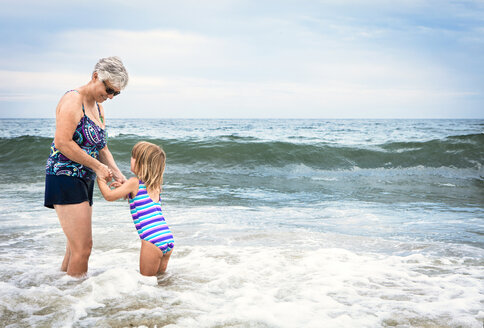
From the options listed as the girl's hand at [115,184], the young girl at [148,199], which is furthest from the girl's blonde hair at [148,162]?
the girl's hand at [115,184]

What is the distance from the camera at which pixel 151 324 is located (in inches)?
116

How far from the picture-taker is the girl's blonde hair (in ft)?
12.1

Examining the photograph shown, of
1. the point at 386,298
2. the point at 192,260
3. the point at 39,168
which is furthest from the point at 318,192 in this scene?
the point at 39,168

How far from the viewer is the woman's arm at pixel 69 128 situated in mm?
3260

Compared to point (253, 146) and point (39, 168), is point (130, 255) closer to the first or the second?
point (39, 168)

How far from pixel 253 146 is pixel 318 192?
8.74m

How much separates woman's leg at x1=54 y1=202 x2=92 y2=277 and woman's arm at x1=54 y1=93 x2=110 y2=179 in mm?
408

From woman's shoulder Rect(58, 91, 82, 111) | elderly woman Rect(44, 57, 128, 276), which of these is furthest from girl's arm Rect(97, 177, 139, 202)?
woman's shoulder Rect(58, 91, 82, 111)

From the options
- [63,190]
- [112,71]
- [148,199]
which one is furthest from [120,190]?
[112,71]

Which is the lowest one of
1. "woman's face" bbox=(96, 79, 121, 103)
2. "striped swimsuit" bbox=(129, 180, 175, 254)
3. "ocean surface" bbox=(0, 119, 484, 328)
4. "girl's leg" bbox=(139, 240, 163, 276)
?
"ocean surface" bbox=(0, 119, 484, 328)

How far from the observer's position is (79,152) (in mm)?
3293

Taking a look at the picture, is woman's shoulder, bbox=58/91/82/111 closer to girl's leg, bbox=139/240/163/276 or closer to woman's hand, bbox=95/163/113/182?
woman's hand, bbox=95/163/113/182

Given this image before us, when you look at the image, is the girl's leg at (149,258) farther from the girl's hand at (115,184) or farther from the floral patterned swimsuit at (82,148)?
the floral patterned swimsuit at (82,148)

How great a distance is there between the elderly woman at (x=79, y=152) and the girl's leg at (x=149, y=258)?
479 mm
